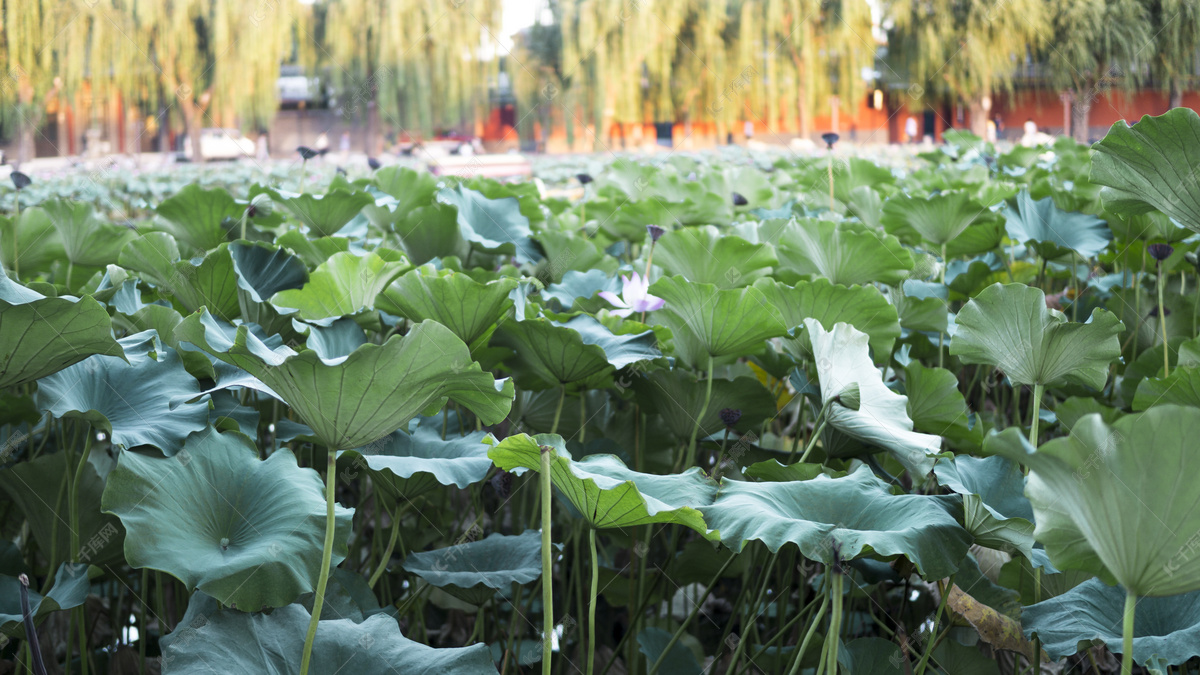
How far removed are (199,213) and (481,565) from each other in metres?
0.90

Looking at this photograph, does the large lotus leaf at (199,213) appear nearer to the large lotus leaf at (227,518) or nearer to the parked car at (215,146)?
the large lotus leaf at (227,518)

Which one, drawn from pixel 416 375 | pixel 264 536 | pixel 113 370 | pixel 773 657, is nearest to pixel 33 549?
pixel 113 370

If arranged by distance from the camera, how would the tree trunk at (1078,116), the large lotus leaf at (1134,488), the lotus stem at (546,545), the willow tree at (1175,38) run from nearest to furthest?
the large lotus leaf at (1134,488) < the lotus stem at (546,545) < the willow tree at (1175,38) < the tree trunk at (1078,116)

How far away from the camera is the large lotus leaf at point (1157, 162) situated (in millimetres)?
742

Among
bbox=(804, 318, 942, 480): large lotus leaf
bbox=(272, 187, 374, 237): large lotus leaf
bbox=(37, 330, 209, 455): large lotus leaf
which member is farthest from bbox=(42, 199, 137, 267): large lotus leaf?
bbox=(804, 318, 942, 480): large lotus leaf

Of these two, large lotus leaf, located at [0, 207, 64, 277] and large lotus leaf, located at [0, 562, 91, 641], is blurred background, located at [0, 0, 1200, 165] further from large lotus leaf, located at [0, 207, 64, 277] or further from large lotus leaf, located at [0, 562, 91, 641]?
large lotus leaf, located at [0, 562, 91, 641]

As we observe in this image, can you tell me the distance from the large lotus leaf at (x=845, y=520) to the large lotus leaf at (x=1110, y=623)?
8 centimetres

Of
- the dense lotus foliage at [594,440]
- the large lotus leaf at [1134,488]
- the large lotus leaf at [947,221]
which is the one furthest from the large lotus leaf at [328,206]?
the large lotus leaf at [1134,488]

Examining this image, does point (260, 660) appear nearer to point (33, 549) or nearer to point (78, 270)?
point (33, 549)

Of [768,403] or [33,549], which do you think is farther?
[33,549]

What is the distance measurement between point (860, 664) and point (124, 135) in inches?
777

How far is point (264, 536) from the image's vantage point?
2.06 ft

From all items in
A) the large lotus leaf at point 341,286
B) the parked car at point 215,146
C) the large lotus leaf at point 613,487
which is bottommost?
the large lotus leaf at point 613,487

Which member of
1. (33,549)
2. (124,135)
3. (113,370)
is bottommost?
(33,549)
